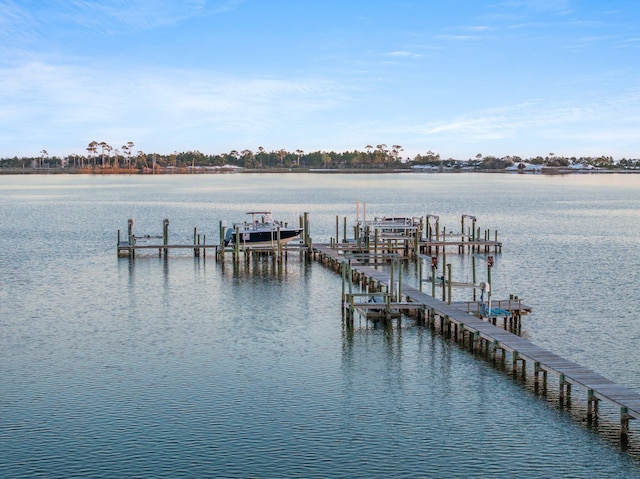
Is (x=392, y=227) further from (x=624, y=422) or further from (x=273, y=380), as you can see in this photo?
(x=624, y=422)

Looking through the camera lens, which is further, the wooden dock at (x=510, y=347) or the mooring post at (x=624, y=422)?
the wooden dock at (x=510, y=347)

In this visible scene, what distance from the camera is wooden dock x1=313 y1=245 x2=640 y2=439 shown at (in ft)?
64.8

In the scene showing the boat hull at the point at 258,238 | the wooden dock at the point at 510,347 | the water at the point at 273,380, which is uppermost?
the boat hull at the point at 258,238

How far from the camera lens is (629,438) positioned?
18984 mm

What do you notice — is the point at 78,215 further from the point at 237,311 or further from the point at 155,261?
the point at 237,311

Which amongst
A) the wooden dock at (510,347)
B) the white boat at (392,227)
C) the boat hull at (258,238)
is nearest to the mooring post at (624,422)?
the wooden dock at (510,347)

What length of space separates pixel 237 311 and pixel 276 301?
8.64 feet

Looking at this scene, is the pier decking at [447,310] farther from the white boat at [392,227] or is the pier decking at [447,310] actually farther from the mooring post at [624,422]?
the white boat at [392,227]

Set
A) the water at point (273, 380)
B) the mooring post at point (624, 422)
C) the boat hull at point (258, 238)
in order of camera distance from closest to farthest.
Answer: the water at point (273, 380)
the mooring post at point (624, 422)
the boat hull at point (258, 238)

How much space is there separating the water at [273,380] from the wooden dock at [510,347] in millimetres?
620

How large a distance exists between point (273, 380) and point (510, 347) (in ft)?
23.0

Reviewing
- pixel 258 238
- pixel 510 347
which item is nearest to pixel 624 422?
pixel 510 347

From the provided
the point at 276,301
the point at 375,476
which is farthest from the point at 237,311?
the point at 375,476

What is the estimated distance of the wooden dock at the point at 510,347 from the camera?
1976 cm
